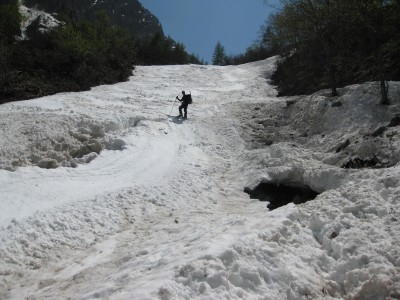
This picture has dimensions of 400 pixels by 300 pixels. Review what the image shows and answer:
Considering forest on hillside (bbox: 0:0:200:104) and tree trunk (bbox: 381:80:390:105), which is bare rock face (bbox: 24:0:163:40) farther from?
tree trunk (bbox: 381:80:390:105)

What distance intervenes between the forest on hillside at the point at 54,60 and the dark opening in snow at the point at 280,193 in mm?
14911

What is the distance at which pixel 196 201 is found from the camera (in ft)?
38.7

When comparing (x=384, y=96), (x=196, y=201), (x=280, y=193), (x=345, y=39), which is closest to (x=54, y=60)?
(x=345, y=39)

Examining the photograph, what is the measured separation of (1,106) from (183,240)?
582 inches

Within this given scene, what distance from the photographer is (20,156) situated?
13.2 m

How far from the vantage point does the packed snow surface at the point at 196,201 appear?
21.2 feet

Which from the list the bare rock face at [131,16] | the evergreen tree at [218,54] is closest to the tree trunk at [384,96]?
the evergreen tree at [218,54]

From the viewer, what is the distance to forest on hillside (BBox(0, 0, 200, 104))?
894 inches

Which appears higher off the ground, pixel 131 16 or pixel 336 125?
pixel 131 16

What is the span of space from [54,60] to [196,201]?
20439 mm

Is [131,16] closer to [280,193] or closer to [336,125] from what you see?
[336,125]

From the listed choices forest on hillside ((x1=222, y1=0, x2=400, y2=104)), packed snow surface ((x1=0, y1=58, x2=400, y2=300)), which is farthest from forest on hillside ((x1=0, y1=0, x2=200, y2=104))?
forest on hillside ((x1=222, y1=0, x2=400, y2=104))

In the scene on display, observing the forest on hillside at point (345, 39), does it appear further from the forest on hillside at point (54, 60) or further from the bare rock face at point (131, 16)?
the bare rock face at point (131, 16)

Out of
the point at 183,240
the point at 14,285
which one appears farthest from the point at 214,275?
the point at 14,285
